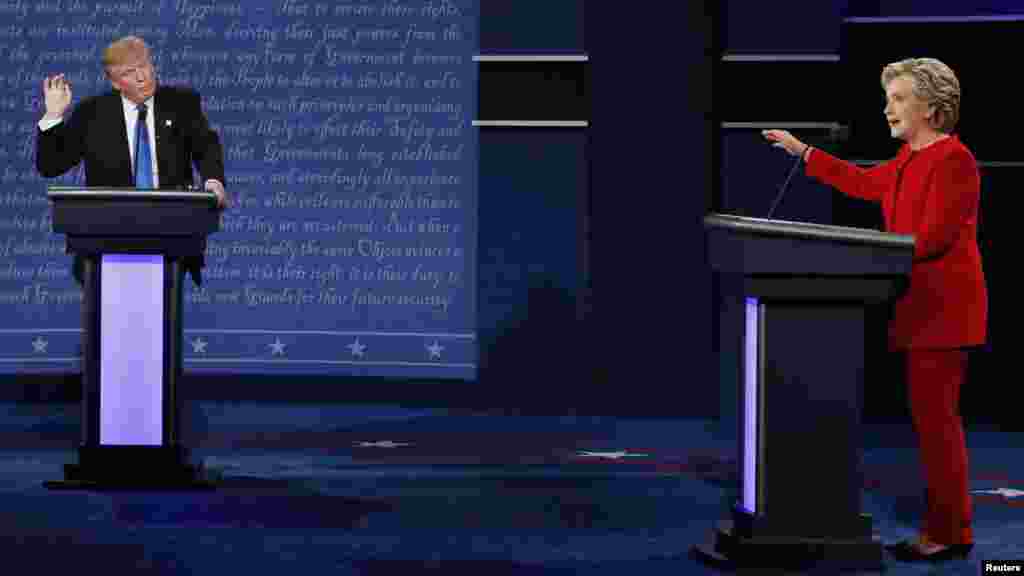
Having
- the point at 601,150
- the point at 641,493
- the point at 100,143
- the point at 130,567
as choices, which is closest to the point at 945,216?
the point at 641,493

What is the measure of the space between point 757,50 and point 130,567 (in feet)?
15.0

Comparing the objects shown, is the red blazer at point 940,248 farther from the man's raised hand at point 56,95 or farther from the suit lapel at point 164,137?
the man's raised hand at point 56,95

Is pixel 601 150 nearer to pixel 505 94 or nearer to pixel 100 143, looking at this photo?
pixel 505 94

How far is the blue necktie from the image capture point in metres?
6.08

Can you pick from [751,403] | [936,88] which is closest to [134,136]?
[751,403]

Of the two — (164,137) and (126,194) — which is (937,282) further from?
(164,137)

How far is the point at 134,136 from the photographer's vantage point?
241 inches

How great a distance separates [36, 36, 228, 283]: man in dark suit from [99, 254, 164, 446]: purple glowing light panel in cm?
25

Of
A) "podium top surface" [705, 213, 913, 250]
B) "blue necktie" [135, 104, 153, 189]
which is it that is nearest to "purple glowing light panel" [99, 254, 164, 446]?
"blue necktie" [135, 104, 153, 189]

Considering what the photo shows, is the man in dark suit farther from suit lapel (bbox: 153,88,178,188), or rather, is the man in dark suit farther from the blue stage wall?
the blue stage wall

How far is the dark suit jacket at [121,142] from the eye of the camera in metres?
6.12

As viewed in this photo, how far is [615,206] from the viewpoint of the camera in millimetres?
8195

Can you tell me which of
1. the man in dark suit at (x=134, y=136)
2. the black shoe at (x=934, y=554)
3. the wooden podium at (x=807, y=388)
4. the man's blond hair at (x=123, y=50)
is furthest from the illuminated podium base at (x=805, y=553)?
the man's blond hair at (x=123, y=50)

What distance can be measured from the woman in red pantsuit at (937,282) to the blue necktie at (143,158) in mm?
2803
